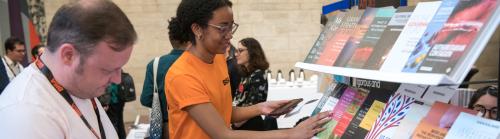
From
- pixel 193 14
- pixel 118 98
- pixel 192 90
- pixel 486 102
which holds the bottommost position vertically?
pixel 118 98

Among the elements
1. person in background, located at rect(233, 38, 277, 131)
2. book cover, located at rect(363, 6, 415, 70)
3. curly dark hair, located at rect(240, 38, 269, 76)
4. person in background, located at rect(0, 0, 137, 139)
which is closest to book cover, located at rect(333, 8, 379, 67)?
book cover, located at rect(363, 6, 415, 70)

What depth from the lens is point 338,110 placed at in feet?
5.58

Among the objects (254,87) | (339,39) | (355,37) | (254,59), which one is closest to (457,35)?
(355,37)

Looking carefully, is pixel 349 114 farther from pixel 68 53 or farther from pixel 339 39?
pixel 68 53

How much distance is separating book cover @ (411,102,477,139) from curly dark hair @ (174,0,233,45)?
0.97m

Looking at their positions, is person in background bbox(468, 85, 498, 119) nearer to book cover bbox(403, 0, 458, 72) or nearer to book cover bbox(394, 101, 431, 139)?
book cover bbox(394, 101, 431, 139)

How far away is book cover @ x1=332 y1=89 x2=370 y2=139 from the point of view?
160 cm

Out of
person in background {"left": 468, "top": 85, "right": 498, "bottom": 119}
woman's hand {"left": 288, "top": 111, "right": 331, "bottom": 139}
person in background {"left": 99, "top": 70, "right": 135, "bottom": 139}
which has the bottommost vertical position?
person in background {"left": 99, "top": 70, "right": 135, "bottom": 139}

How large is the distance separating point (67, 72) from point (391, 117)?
3.12 feet

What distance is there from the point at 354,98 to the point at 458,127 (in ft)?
1.90

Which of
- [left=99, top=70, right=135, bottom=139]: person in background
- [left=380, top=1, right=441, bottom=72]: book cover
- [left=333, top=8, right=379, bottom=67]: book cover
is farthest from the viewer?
[left=99, top=70, right=135, bottom=139]: person in background

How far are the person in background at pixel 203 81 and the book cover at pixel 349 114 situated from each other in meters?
0.07

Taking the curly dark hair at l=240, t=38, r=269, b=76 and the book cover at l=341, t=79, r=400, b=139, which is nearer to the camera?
the book cover at l=341, t=79, r=400, b=139

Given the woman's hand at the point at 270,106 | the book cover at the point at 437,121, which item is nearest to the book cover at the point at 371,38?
the book cover at the point at 437,121
